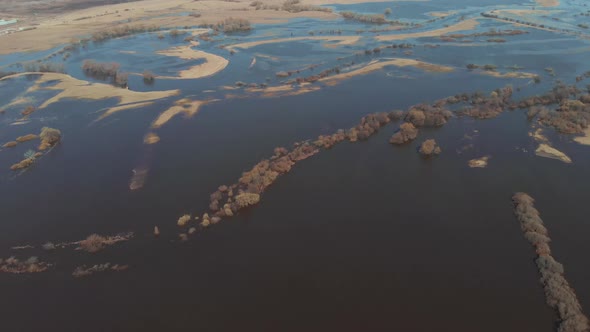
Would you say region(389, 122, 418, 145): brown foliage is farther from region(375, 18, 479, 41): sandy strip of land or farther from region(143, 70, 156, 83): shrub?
region(375, 18, 479, 41): sandy strip of land

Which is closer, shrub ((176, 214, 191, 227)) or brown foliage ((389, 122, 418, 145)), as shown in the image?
shrub ((176, 214, 191, 227))

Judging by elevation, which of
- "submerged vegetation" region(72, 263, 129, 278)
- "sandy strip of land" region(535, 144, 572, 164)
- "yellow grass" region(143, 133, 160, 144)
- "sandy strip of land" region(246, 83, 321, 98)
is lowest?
"submerged vegetation" region(72, 263, 129, 278)

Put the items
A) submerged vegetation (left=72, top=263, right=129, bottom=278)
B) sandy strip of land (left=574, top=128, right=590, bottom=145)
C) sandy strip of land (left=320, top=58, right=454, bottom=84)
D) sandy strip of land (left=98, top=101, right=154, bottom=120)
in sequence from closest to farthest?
submerged vegetation (left=72, top=263, right=129, bottom=278)
sandy strip of land (left=574, top=128, right=590, bottom=145)
sandy strip of land (left=98, top=101, right=154, bottom=120)
sandy strip of land (left=320, top=58, right=454, bottom=84)

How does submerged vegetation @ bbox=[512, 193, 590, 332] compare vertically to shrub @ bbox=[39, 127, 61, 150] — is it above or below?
below

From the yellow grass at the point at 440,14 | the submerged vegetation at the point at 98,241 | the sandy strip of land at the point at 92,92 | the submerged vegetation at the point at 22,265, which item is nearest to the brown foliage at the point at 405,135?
the submerged vegetation at the point at 98,241

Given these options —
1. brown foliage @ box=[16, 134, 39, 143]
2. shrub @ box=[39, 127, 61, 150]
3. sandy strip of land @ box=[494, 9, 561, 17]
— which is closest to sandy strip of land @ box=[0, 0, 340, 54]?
sandy strip of land @ box=[494, 9, 561, 17]

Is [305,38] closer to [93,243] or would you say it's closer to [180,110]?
[180,110]

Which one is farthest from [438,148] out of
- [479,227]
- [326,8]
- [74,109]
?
[326,8]
